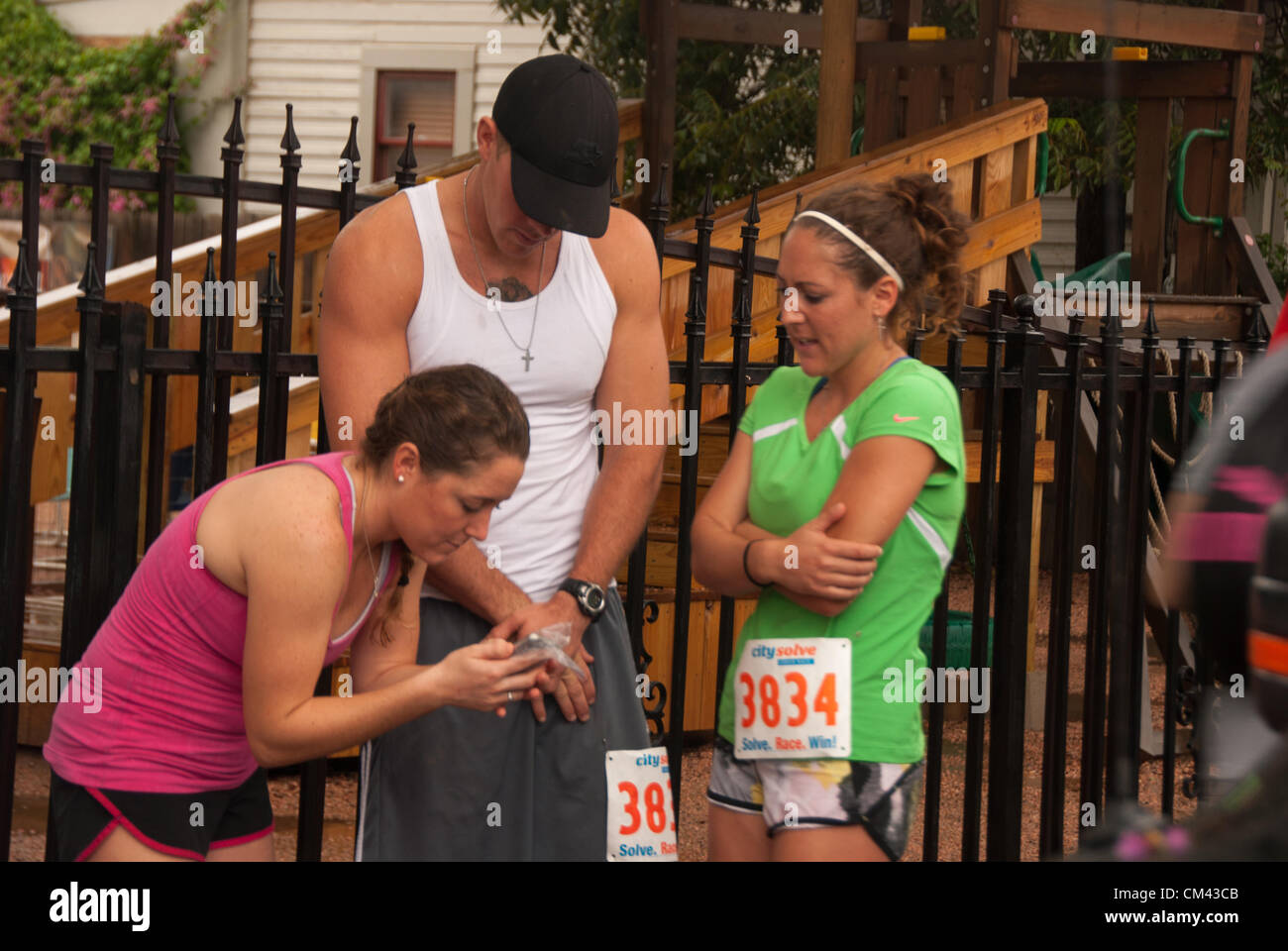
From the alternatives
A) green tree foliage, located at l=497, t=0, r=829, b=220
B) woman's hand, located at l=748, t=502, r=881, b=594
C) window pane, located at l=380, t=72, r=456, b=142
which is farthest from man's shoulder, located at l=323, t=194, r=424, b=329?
window pane, located at l=380, t=72, r=456, b=142

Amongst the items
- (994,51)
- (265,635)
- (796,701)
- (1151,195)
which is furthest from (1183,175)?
(265,635)

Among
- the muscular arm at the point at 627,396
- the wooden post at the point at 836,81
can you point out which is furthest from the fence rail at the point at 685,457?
the wooden post at the point at 836,81

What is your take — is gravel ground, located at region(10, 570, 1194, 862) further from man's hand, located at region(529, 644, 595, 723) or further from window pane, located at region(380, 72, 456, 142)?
window pane, located at region(380, 72, 456, 142)

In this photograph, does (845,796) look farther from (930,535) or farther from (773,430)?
(773,430)

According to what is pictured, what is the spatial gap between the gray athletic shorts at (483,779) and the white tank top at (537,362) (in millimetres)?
151

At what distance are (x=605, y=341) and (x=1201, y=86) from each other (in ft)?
24.1

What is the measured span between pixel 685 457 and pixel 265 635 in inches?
57.4

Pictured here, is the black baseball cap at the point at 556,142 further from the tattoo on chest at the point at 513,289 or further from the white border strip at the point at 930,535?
the white border strip at the point at 930,535

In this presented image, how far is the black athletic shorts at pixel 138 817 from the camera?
2.36m

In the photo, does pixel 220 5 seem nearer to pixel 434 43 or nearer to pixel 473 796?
pixel 434 43

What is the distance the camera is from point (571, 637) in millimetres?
2652

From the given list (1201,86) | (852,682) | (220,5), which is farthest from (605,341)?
(220,5)

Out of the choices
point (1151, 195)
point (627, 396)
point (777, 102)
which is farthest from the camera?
point (777, 102)

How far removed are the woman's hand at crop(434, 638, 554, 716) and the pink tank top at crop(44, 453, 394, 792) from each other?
0.68ft
